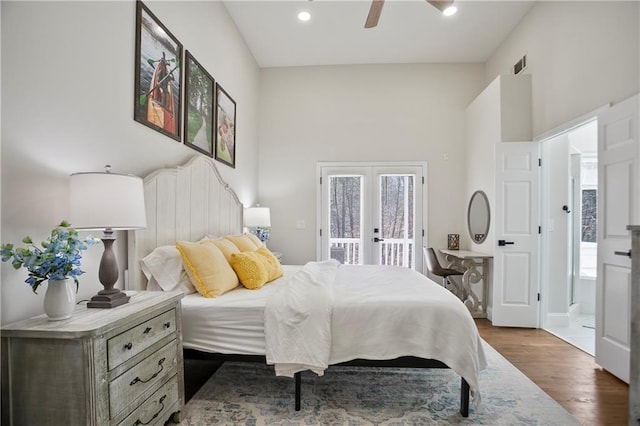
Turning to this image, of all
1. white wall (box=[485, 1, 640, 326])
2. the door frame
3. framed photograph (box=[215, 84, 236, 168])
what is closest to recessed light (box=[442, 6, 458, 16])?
white wall (box=[485, 1, 640, 326])

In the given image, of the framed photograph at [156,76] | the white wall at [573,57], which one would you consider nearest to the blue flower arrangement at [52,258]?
the framed photograph at [156,76]

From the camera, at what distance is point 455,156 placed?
194 inches

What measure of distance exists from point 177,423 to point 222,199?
2111 mm

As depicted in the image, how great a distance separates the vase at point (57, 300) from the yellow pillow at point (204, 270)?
89cm

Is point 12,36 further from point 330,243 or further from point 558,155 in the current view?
point 558,155

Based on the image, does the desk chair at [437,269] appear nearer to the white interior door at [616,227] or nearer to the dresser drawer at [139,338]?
the white interior door at [616,227]

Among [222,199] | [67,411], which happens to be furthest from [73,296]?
[222,199]

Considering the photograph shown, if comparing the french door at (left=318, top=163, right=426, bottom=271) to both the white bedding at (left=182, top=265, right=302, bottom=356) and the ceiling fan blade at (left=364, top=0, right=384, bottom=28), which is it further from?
the white bedding at (left=182, top=265, right=302, bottom=356)

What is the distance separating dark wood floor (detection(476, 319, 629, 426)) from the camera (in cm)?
206

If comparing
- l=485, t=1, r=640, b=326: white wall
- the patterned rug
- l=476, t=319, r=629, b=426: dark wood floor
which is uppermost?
l=485, t=1, r=640, b=326: white wall

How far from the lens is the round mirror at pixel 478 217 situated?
13.6ft

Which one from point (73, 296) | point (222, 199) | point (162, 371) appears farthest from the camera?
point (222, 199)

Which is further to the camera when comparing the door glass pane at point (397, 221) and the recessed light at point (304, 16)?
the door glass pane at point (397, 221)

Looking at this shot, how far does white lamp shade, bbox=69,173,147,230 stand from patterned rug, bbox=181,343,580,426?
1283mm
